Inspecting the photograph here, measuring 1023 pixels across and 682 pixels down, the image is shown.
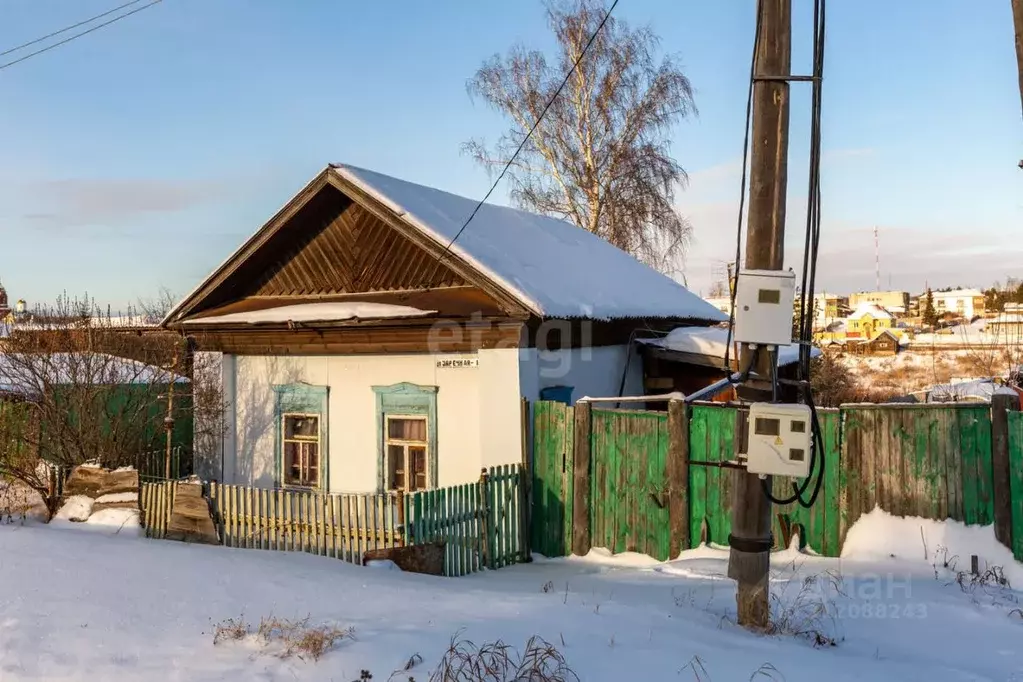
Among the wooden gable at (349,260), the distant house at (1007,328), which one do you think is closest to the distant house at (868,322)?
the distant house at (1007,328)

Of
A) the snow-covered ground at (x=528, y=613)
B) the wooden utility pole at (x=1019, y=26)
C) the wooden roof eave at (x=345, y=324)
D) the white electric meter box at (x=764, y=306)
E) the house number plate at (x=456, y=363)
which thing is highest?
the wooden utility pole at (x=1019, y=26)

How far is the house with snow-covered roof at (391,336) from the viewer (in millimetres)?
10523

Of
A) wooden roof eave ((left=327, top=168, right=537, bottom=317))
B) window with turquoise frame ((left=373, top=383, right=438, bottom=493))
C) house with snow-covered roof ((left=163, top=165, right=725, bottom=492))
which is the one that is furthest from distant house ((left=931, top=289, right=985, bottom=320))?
wooden roof eave ((left=327, top=168, right=537, bottom=317))

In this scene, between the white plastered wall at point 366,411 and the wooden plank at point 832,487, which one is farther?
the white plastered wall at point 366,411

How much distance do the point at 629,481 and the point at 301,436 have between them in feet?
19.2

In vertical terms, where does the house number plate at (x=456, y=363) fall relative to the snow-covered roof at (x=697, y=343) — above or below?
below

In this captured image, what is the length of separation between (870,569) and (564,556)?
353cm

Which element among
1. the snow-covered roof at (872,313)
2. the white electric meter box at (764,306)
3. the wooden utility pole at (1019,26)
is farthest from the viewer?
the snow-covered roof at (872,313)

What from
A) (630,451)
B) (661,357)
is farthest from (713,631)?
(661,357)

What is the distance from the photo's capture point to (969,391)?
20.6 meters

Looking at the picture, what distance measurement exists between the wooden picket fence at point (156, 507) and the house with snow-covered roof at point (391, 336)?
7.76ft

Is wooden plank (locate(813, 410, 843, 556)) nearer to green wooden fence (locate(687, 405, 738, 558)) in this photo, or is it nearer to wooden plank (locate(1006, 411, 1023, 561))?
green wooden fence (locate(687, 405, 738, 558))

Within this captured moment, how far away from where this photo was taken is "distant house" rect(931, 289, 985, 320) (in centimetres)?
11056

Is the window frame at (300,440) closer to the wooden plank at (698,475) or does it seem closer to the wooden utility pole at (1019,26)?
the wooden plank at (698,475)
